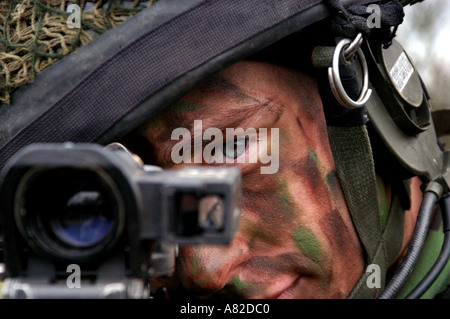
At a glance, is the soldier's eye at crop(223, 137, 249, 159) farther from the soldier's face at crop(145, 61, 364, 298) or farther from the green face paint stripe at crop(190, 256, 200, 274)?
the green face paint stripe at crop(190, 256, 200, 274)

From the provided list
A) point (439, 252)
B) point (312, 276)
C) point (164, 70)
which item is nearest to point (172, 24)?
point (164, 70)

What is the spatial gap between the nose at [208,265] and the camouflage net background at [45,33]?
0.46 meters

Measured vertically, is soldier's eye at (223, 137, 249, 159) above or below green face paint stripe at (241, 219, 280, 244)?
above

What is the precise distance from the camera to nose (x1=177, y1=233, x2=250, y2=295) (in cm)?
135

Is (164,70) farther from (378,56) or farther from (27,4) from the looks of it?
(378,56)

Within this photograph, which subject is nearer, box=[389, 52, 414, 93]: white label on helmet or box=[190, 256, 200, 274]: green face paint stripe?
box=[190, 256, 200, 274]: green face paint stripe

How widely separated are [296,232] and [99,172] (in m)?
0.67

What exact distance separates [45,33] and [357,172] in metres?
0.69

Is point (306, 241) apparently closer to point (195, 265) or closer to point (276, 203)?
point (276, 203)

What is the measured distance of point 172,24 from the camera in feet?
3.87

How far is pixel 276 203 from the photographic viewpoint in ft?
4.58

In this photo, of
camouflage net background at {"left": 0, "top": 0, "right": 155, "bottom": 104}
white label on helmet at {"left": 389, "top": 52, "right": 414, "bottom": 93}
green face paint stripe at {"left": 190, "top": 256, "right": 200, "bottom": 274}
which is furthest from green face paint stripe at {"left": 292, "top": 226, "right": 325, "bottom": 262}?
camouflage net background at {"left": 0, "top": 0, "right": 155, "bottom": 104}

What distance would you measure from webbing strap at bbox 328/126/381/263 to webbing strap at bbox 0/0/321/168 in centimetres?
36

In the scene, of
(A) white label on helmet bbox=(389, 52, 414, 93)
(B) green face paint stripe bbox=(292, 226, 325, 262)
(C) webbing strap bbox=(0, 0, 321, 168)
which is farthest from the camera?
(A) white label on helmet bbox=(389, 52, 414, 93)
